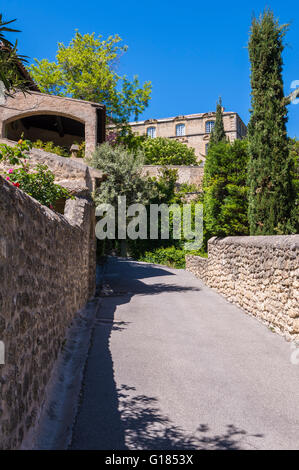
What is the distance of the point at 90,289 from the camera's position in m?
10.8

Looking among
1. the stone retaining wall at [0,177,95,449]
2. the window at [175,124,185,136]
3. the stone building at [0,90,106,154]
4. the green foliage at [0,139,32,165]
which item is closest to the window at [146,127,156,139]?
the window at [175,124,185,136]

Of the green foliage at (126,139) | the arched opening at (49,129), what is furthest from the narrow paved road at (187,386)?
the green foliage at (126,139)

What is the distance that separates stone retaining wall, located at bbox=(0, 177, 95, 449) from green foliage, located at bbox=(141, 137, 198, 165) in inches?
1393

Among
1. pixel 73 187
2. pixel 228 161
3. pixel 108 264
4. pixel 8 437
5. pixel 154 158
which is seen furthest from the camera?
pixel 154 158

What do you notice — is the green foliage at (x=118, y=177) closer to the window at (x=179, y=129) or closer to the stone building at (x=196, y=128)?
the stone building at (x=196, y=128)

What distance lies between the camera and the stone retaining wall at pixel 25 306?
2.47 metres

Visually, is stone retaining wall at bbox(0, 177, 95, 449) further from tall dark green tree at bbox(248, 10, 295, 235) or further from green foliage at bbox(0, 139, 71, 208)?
tall dark green tree at bbox(248, 10, 295, 235)

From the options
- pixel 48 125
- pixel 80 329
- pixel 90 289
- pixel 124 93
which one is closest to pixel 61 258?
pixel 80 329

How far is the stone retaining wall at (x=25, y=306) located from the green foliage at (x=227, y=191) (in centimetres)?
963

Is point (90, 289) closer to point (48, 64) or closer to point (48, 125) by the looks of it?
point (48, 125)

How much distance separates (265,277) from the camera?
773 cm

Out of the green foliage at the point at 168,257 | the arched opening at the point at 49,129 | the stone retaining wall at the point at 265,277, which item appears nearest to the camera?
the stone retaining wall at the point at 265,277

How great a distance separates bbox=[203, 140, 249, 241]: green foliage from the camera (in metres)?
13.7

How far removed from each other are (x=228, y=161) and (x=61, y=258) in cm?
1083
